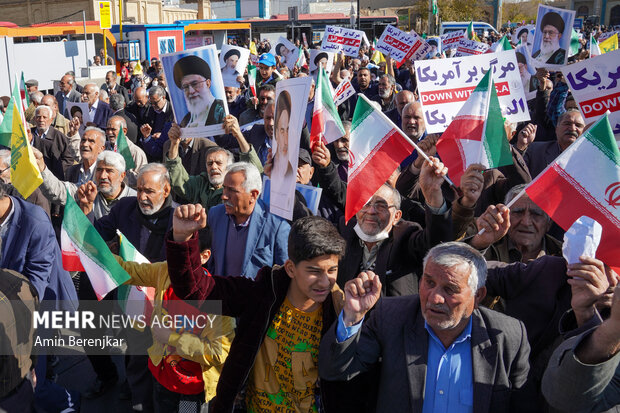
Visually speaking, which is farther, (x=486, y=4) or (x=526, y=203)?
(x=486, y=4)

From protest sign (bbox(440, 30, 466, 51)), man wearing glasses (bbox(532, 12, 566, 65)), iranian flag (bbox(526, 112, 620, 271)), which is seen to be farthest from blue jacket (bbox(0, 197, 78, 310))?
protest sign (bbox(440, 30, 466, 51))

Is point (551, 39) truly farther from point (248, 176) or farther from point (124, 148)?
point (248, 176)

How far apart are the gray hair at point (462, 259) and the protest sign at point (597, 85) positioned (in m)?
2.37

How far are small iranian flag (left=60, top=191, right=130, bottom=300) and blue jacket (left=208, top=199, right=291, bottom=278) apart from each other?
66 centimetres

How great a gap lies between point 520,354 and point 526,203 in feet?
4.30

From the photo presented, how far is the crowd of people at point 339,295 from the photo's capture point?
2.38 metres

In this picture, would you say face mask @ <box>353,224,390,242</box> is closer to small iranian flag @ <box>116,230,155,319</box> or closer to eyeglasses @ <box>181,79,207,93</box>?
small iranian flag @ <box>116,230,155,319</box>

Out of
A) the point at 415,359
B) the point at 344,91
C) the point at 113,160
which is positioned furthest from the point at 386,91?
the point at 415,359

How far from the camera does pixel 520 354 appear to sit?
2.40 m

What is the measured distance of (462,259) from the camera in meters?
2.45

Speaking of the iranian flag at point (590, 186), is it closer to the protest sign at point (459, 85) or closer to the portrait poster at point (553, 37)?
the protest sign at point (459, 85)

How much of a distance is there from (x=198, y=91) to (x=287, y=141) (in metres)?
1.83

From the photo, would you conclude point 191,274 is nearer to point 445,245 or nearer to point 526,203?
point 445,245

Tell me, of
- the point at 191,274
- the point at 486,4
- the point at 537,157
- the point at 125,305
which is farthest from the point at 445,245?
the point at 486,4
